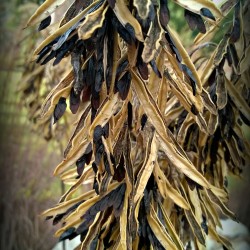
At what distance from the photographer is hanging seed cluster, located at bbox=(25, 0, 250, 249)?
0.80m

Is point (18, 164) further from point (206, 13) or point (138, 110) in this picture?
point (206, 13)

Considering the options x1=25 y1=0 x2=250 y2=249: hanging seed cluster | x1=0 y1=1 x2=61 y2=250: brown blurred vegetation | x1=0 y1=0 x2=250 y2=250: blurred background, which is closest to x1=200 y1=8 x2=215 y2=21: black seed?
x1=25 y1=0 x2=250 y2=249: hanging seed cluster

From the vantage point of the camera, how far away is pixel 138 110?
0.93 metres

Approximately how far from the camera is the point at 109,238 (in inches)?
40.9

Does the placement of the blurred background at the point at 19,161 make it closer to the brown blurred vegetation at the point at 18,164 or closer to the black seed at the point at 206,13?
the brown blurred vegetation at the point at 18,164

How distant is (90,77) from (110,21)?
0.34ft

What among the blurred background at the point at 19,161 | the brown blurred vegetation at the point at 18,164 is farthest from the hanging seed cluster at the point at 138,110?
the brown blurred vegetation at the point at 18,164

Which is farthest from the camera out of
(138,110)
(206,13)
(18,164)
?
(18,164)

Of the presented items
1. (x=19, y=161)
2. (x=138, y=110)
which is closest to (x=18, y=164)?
(x=19, y=161)

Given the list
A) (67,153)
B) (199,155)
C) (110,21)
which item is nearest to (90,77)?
(110,21)

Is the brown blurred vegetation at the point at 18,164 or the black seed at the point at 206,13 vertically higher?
the black seed at the point at 206,13

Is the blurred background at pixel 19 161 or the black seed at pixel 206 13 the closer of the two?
the black seed at pixel 206 13

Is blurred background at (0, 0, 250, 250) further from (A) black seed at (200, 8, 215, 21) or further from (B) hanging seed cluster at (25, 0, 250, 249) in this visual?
(A) black seed at (200, 8, 215, 21)

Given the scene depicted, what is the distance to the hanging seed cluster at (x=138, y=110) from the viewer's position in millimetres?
799
